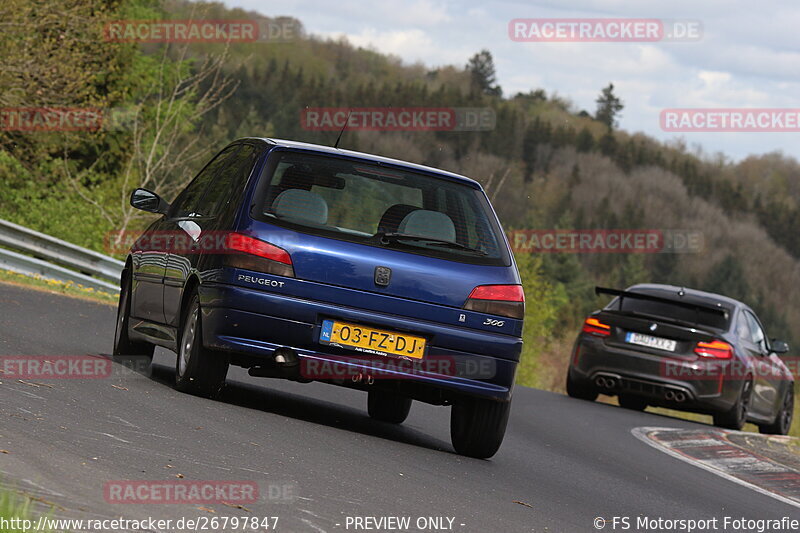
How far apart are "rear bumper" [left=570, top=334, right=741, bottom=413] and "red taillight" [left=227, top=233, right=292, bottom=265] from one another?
33.6ft

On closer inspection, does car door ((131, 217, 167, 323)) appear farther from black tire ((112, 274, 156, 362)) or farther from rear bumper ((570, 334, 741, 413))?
rear bumper ((570, 334, 741, 413))

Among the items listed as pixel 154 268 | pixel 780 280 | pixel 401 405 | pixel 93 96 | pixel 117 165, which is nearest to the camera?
pixel 154 268

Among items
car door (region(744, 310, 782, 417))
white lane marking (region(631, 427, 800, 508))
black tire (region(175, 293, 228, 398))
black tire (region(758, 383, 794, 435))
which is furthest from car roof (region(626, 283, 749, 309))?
black tire (region(175, 293, 228, 398))

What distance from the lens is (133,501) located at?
209 inches

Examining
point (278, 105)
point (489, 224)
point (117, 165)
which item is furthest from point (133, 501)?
point (278, 105)

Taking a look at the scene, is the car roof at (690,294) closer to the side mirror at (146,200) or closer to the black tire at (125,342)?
the black tire at (125,342)

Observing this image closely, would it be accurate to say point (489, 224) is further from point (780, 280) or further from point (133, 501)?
point (780, 280)

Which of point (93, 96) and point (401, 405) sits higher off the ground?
point (93, 96)

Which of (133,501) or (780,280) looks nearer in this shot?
(133,501)

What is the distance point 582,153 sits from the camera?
19462cm

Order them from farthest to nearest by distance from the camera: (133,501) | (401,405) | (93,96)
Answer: (93,96), (401,405), (133,501)

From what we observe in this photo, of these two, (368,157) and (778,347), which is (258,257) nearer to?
(368,157)

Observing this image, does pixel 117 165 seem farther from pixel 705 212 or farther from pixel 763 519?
pixel 705 212

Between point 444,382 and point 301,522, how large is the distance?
10.1 feet
